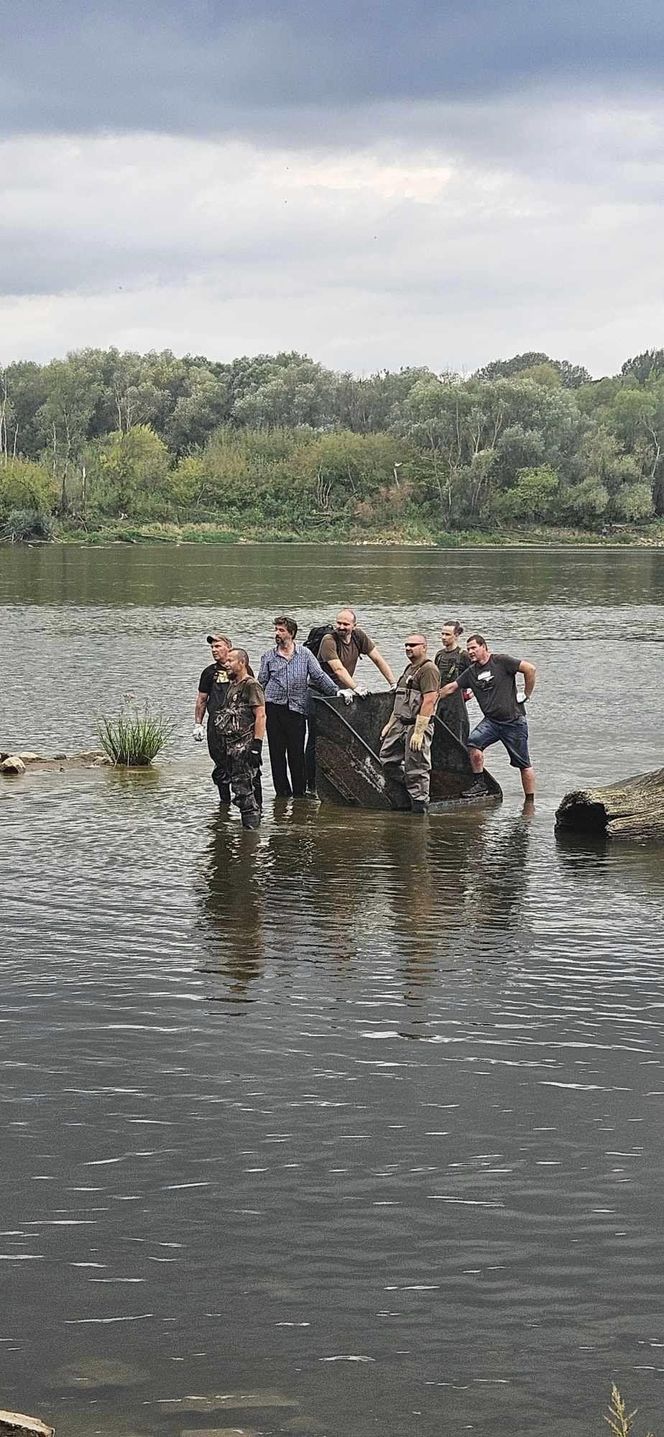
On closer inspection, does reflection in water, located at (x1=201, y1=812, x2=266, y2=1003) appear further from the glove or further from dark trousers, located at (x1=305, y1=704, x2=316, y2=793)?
the glove

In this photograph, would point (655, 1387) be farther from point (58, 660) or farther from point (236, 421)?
point (236, 421)

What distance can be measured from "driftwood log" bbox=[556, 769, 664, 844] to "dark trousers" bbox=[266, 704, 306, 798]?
9.47 ft

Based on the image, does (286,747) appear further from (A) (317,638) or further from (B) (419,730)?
(B) (419,730)

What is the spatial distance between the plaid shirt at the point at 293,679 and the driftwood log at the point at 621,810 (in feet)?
9.00

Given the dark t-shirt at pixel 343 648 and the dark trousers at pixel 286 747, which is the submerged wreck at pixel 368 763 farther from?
the dark t-shirt at pixel 343 648

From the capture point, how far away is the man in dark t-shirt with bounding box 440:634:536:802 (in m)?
17.0

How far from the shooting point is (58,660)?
35.8 m

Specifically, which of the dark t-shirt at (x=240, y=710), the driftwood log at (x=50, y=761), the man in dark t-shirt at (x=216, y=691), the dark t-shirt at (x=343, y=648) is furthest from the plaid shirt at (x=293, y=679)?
the driftwood log at (x=50, y=761)

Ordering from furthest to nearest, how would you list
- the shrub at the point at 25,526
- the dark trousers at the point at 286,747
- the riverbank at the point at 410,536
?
the riverbank at the point at 410,536 < the shrub at the point at 25,526 < the dark trousers at the point at 286,747

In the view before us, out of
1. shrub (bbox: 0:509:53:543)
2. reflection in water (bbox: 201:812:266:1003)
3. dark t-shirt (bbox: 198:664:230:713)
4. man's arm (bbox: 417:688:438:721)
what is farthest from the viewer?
shrub (bbox: 0:509:53:543)

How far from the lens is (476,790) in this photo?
1750cm

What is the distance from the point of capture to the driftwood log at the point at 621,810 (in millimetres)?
15109

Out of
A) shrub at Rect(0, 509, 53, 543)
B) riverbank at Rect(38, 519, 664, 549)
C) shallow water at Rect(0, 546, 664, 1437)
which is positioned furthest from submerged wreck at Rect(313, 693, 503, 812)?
riverbank at Rect(38, 519, 664, 549)

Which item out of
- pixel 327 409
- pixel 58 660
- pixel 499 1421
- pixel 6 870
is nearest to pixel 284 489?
pixel 327 409
